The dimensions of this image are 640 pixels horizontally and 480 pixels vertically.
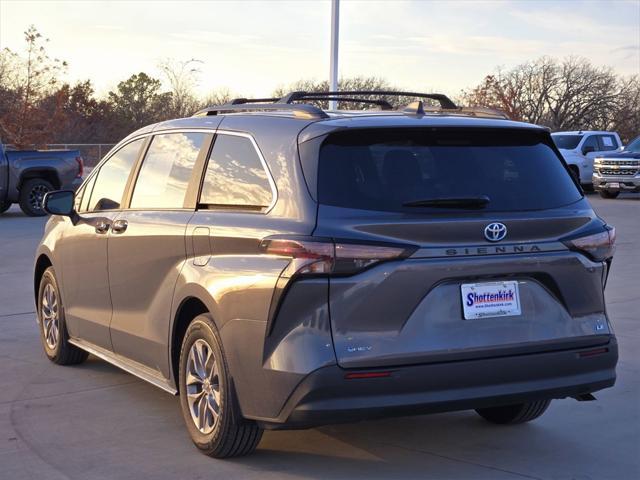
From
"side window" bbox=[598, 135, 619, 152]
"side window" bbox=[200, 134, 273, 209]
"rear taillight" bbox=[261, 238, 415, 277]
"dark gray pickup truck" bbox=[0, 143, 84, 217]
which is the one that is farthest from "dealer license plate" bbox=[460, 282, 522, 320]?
"side window" bbox=[598, 135, 619, 152]

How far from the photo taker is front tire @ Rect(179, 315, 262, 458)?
5484 mm

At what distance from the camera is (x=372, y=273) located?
498 centimetres

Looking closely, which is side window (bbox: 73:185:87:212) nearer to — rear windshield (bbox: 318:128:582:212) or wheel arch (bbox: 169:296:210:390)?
wheel arch (bbox: 169:296:210:390)

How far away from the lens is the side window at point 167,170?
6.31 metres

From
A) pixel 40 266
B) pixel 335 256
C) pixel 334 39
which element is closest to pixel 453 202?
pixel 335 256

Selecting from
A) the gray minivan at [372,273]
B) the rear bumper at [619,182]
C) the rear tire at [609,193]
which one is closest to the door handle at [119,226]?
the gray minivan at [372,273]

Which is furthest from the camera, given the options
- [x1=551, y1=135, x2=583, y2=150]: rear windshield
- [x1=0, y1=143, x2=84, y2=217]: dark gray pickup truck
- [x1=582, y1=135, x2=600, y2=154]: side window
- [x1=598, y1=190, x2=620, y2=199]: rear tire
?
[x1=551, y1=135, x2=583, y2=150]: rear windshield

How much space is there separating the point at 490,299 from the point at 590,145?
30.1m

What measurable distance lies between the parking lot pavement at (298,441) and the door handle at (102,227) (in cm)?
109

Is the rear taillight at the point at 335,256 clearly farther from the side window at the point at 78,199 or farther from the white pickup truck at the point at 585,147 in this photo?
the white pickup truck at the point at 585,147

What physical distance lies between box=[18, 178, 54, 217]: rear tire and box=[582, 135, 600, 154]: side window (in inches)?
686

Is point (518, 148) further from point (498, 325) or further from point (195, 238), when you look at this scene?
point (195, 238)

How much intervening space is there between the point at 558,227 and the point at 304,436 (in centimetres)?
187

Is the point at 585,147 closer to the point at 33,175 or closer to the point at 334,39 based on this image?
the point at 334,39
